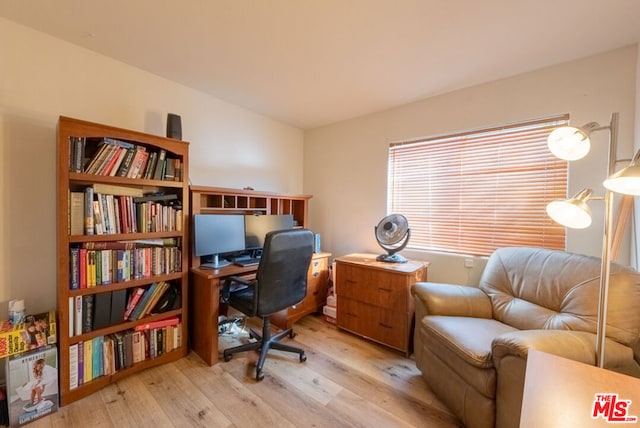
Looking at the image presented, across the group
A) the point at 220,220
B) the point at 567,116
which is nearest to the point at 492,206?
the point at 567,116

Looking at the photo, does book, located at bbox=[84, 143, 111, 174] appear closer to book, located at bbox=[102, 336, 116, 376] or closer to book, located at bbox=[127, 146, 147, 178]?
book, located at bbox=[127, 146, 147, 178]

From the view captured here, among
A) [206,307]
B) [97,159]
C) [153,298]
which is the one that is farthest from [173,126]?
[206,307]

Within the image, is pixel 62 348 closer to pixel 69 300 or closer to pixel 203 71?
pixel 69 300

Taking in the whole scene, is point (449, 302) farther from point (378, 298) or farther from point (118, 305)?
point (118, 305)

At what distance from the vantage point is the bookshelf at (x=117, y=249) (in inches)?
61.7

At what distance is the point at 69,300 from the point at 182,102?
1829 mm

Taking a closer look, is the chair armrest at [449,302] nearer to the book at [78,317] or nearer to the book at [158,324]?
the book at [158,324]

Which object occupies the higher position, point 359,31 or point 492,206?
point 359,31

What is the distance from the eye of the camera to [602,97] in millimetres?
1786

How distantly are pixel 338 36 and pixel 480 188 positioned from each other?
1811mm

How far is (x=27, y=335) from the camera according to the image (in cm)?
147

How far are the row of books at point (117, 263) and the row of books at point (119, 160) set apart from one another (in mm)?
529

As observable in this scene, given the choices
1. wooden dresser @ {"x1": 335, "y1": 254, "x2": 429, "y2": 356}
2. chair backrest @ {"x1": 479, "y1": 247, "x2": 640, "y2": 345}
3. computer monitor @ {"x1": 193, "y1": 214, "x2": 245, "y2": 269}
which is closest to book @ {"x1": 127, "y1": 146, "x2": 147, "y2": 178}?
computer monitor @ {"x1": 193, "y1": 214, "x2": 245, "y2": 269}

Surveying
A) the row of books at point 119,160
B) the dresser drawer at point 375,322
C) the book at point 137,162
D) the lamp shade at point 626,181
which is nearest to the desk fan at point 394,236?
the dresser drawer at point 375,322
